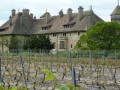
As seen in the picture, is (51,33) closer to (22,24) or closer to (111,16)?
(22,24)

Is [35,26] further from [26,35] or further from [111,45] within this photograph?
[111,45]

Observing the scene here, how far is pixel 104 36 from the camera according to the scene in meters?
44.1

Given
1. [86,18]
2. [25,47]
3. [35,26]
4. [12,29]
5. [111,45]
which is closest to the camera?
[111,45]

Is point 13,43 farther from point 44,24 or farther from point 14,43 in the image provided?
point 44,24

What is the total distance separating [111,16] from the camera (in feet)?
207

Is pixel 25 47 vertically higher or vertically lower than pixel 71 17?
lower

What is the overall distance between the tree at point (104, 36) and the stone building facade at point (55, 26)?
1605 centimetres

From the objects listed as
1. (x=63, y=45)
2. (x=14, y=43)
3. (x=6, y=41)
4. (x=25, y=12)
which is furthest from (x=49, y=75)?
(x=25, y=12)

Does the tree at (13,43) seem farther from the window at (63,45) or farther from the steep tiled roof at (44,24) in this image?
the window at (63,45)

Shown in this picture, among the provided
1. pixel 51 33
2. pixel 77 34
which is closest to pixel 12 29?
pixel 51 33

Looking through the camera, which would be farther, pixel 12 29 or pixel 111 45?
pixel 12 29

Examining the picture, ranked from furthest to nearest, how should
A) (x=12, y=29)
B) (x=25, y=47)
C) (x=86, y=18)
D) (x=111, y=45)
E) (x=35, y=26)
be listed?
1. (x=35, y=26)
2. (x=12, y=29)
3. (x=86, y=18)
4. (x=25, y=47)
5. (x=111, y=45)

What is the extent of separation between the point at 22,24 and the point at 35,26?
330cm

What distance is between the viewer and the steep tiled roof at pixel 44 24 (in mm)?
62881
